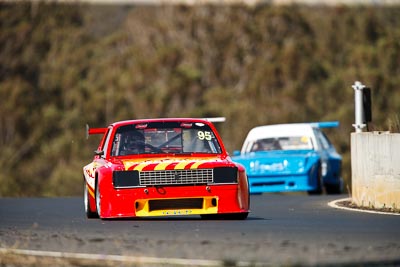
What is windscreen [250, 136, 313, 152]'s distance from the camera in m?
27.8

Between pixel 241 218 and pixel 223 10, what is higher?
pixel 223 10

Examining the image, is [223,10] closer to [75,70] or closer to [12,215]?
[75,70]

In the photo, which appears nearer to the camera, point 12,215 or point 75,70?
point 12,215

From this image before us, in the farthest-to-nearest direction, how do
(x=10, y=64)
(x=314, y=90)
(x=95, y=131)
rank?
(x=10, y=64) < (x=314, y=90) < (x=95, y=131)

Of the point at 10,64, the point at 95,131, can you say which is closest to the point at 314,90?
the point at 10,64

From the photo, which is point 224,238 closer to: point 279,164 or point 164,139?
point 164,139

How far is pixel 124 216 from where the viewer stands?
15961mm

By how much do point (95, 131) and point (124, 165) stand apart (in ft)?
12.9

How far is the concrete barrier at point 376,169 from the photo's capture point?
19219 millimetres

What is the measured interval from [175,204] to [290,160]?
10566mm

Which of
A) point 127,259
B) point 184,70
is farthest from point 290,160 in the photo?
point 184,70

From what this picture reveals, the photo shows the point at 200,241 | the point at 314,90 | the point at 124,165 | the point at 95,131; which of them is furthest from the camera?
the point at 314,90

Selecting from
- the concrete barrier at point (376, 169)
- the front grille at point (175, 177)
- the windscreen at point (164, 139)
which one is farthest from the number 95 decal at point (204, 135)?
the concrete barrier at point (376, 169)

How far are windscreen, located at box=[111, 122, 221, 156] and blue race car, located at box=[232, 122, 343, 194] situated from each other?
8894mm
